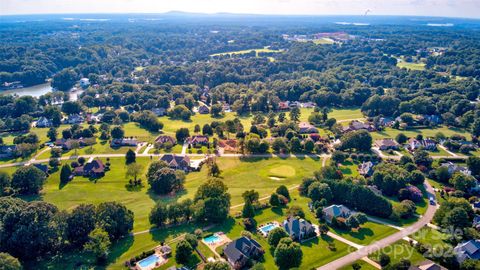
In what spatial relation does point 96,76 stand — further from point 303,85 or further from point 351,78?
point 351,78

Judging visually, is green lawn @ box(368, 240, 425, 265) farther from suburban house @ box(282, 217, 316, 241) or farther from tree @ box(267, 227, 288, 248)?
tree @ box(267, 227, 288, 248)

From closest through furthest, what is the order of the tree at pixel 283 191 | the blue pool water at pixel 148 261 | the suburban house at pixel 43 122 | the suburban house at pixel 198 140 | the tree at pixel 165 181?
the blue pool water at pixel 148 261 < the tree at pixel 283 191 < the tree at pixel 165 181 < the suburban house at pixel 198 140 < the suburban house at pixel 43 122

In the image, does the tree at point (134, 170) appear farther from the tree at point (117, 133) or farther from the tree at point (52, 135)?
the tree at point (52, 135)

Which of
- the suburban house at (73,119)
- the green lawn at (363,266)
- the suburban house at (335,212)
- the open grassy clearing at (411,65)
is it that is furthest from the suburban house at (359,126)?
the open grassy clearing at (411,65)

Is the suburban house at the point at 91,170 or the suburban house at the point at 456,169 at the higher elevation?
the suburban house at the point at 456,169

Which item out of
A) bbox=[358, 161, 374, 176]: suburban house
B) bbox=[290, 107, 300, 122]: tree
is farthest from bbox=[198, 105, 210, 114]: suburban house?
bbox=[358, 161, 374, 176]: suburban house

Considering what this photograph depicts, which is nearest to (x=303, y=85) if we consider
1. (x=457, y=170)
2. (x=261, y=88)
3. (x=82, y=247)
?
(x=261, y=88)
